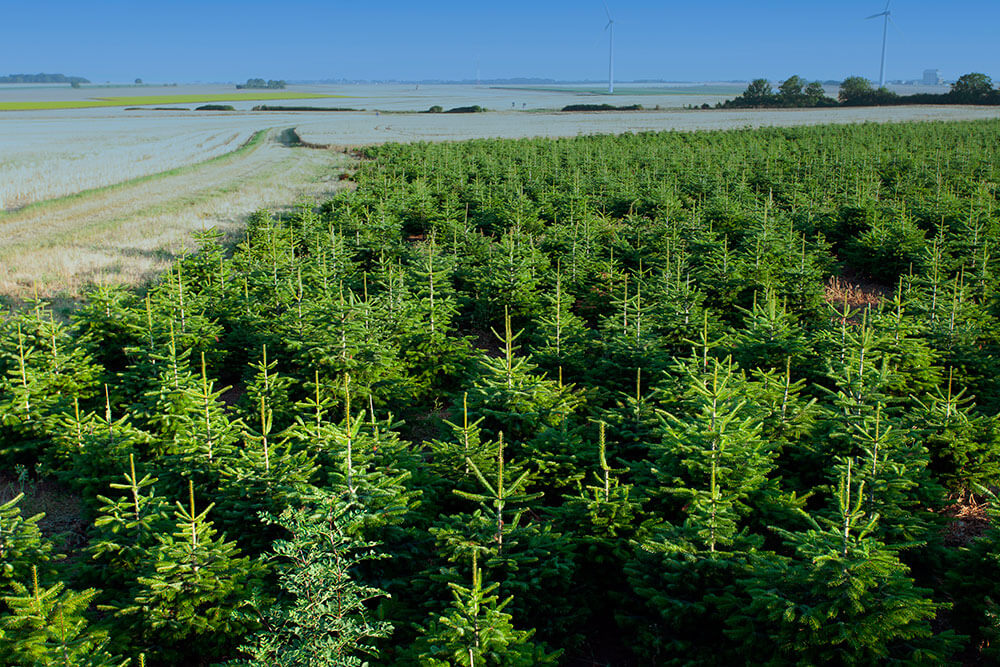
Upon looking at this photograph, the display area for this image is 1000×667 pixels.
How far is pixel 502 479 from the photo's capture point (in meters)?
5.96

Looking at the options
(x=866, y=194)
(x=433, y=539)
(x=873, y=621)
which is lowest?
(x=433, y=539)

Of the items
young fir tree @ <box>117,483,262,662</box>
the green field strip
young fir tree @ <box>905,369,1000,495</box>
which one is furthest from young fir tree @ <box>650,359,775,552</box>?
the green field strip

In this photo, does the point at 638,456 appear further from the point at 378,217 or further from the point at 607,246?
the point at 378,217

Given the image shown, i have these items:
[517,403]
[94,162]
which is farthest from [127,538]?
[94,162]

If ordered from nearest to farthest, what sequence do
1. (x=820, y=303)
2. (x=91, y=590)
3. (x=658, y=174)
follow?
(x=91, y=590) → (x=820, y=303) → (x=658, y=174)

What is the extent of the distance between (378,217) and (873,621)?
51.8ft

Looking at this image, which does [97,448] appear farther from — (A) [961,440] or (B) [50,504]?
(A) [961,440]

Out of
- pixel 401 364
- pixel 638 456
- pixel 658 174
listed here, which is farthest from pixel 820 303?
pixel 658 174

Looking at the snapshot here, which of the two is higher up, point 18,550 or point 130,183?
point 130,183

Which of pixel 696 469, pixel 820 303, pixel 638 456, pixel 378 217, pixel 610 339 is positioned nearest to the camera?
pixel 696 469

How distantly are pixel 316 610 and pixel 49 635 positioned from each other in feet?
6.50

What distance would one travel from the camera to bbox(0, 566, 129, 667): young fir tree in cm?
A: 464

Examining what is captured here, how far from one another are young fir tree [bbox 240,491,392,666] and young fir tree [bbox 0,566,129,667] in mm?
999

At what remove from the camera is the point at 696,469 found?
6.11 m
